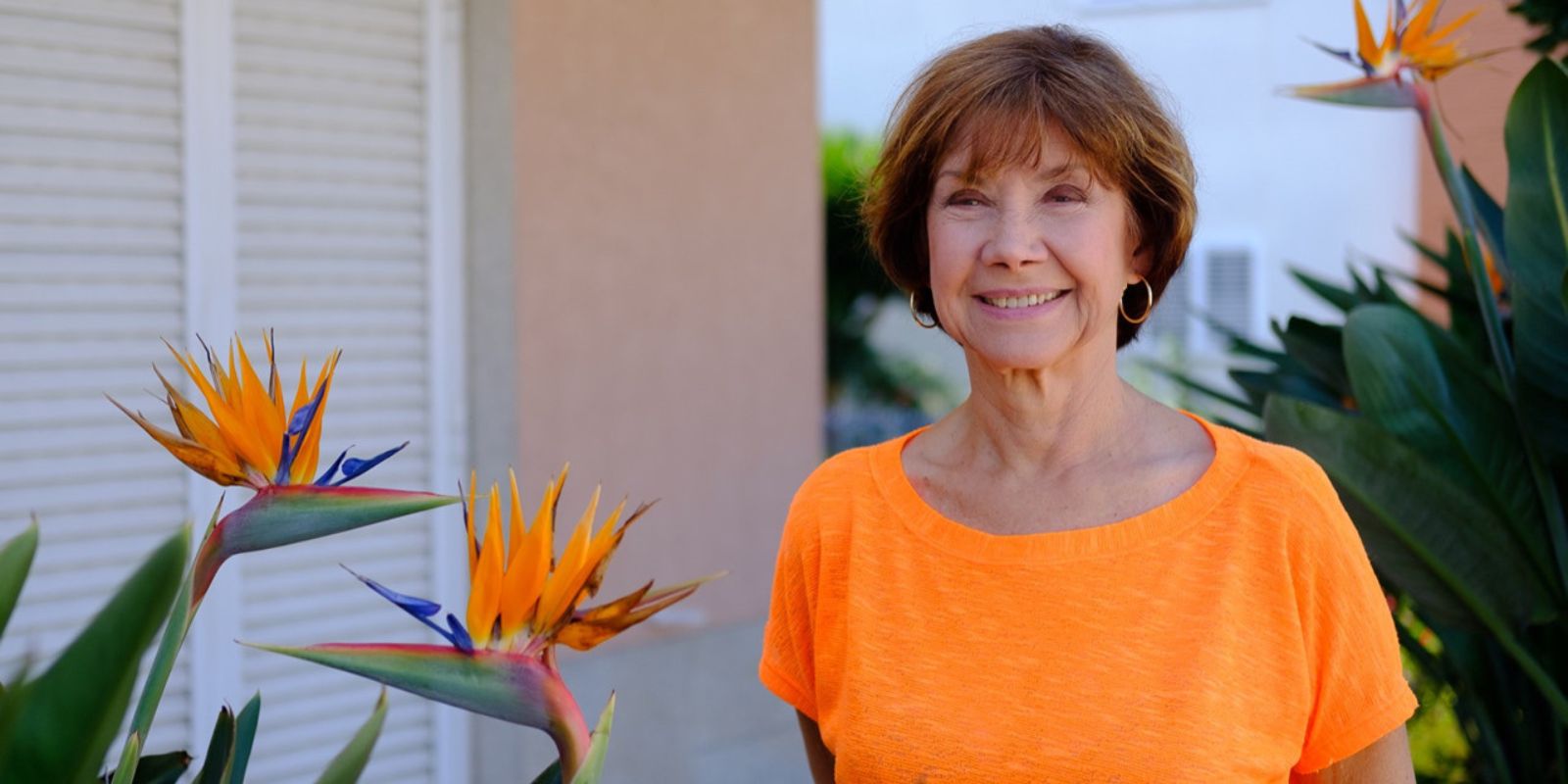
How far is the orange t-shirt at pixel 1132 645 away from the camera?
5.02 ft

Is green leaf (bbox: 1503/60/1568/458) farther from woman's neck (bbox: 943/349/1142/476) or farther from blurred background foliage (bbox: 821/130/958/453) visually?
blurred background foliage (bbox: 821/130/958/453)

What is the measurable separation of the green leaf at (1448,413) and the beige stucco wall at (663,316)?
2.18m

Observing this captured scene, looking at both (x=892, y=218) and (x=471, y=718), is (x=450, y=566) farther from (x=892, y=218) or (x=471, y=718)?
(x=892, y=218)

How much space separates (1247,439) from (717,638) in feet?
10.3

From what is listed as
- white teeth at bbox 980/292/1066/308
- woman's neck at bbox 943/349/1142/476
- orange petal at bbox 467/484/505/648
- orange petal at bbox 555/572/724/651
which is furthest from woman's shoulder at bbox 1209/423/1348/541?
orange petal at bbox 467/484/505/648

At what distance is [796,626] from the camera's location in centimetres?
185

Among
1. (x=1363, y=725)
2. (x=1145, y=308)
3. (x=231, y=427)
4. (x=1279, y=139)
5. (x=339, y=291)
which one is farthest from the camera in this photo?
(x=1279, y=139)

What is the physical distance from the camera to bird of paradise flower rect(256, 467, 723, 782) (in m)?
1.01

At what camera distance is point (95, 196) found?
335 cm

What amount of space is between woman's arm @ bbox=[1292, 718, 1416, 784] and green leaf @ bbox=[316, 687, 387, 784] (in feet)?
3.01

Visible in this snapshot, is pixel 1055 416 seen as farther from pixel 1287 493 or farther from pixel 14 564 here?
pixel 14 564

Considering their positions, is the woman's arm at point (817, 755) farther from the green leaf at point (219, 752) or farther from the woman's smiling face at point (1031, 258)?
the green leaf at point (219, 752)

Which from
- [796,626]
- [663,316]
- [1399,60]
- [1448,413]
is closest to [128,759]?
[796,626]

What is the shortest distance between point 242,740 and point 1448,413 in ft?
6.22
